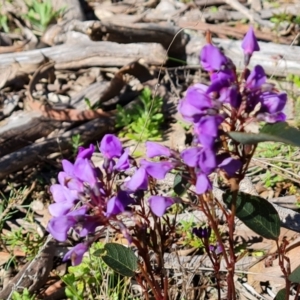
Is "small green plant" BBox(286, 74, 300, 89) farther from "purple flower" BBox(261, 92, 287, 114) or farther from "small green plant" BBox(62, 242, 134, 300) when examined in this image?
"purple flower" BBox(261, 92, 287, 114)

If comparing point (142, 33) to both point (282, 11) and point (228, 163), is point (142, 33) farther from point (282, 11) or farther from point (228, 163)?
point (228, 163)

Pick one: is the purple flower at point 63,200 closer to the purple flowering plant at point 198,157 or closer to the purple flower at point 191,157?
the purple flowering plant at point 198,157

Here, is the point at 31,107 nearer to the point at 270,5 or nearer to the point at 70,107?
the point at 70,107

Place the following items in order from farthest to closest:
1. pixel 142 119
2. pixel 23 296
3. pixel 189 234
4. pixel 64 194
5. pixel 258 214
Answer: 1. pixel 142 119
2. pixel 189 234
3. pixel 23 296
4. pixel 258 214
5. pixel 64 194

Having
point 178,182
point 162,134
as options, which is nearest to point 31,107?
point 162,134

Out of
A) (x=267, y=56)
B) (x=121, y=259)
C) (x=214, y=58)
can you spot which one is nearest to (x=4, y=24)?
(x=267, y=56)

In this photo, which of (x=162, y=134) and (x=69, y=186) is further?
(x=162, y=134)

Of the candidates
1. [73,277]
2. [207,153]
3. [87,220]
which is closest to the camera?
[207,153]

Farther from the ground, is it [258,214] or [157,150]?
[157,150]
